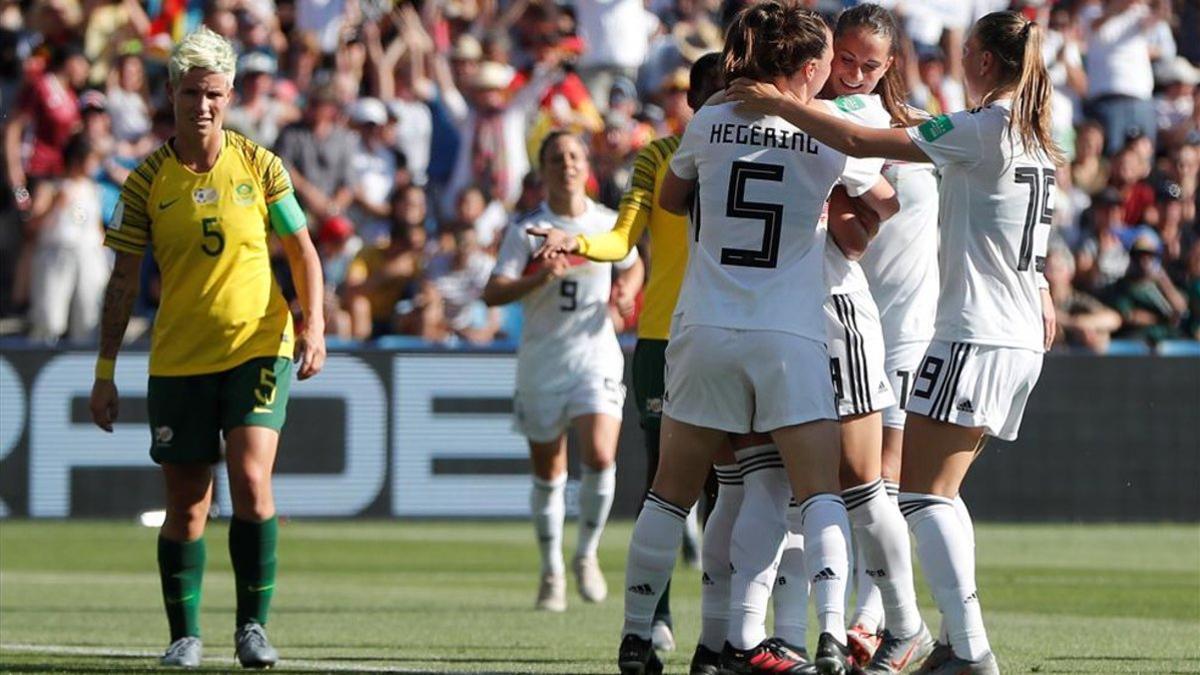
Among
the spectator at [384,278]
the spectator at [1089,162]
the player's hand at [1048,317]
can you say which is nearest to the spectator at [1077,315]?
the spectator at [1089,162]

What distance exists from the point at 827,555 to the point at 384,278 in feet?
39.1

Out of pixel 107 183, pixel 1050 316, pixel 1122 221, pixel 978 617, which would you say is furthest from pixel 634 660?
pixel 1122 221

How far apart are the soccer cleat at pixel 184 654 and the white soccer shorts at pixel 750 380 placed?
2.53 metres

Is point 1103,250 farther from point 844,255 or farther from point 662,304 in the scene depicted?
point 844,255

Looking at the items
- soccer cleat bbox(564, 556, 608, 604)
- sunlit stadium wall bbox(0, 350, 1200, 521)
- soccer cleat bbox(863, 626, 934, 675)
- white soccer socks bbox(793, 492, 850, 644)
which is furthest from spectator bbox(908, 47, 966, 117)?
white soccer socks bbox(793, 492, 850, 644)

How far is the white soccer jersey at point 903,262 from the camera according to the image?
29.1ft

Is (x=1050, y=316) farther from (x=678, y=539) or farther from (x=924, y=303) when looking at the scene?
(x=678, y=539)

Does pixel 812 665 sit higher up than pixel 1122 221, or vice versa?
pixel 1122 221

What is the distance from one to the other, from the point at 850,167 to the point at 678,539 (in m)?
1.40

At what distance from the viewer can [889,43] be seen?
8141 millimetres

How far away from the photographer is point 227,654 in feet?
31.1

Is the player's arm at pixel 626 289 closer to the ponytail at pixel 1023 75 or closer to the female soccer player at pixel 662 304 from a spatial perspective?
the female soccer player at pixel 662 304

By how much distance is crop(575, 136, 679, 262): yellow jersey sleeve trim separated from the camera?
329 inches

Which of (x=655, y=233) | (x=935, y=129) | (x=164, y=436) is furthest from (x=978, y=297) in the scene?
(x=164, y=436)
